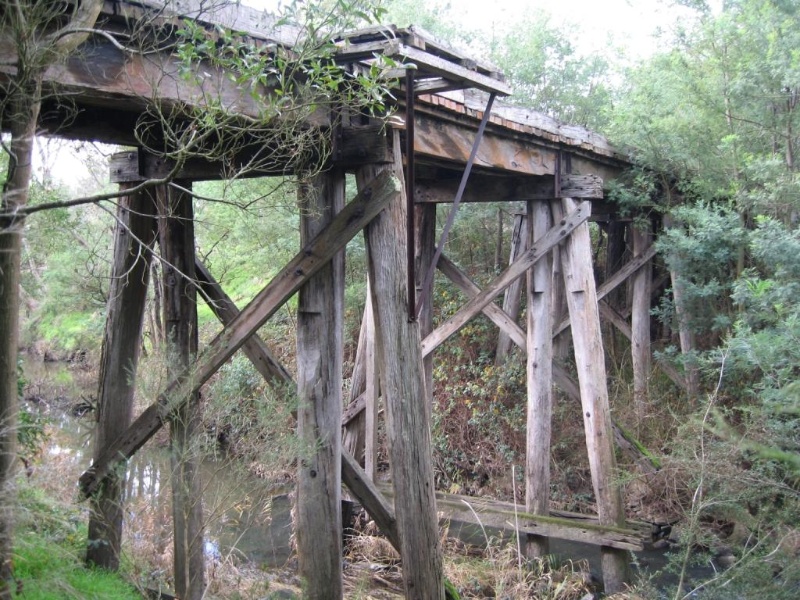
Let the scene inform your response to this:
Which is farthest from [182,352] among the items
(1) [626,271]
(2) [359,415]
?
(1) [626,271]

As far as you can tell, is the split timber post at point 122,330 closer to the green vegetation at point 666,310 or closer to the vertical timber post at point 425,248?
the green vegetation at point 666,310

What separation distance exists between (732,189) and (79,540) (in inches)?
240

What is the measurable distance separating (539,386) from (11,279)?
4.34 m

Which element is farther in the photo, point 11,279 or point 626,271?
point 626,271

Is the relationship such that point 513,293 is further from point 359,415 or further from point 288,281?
point 288,281

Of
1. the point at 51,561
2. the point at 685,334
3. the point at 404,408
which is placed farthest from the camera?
the point at 685,334

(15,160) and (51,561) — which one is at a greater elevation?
(15,160)

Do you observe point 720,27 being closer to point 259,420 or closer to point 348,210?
point 348,210

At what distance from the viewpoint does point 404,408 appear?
3.99m

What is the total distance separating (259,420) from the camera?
148 inches

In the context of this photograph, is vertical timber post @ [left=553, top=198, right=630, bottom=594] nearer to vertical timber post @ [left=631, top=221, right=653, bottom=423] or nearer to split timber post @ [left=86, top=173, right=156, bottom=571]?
vertical timber post @ [left=631, top=221, right=653, bottom=423]

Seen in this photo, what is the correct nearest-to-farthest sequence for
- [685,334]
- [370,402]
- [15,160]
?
1. [15,160]
2. [370,402]
3. [685,334]

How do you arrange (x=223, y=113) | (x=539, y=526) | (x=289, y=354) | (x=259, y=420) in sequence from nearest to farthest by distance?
(x=223, y=113), (x=259, y=420), (x=539, y=526), (x=289, y=354)

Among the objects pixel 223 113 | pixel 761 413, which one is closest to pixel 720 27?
pixel 761 413
